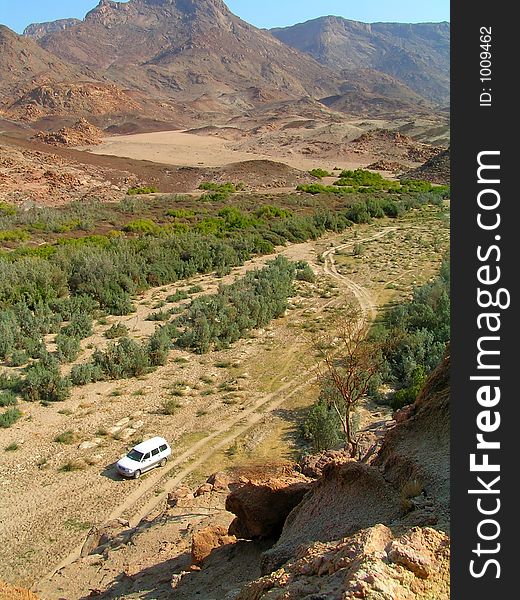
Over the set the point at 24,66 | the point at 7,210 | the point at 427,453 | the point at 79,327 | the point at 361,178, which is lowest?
the point at 79,327

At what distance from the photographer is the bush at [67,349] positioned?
15305 mm

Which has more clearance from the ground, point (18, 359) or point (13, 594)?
point (18, 359)

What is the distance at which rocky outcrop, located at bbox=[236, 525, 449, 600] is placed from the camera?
3264 mm

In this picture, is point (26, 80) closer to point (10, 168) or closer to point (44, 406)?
point (10, 168)

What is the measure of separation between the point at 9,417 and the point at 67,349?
3572 mm

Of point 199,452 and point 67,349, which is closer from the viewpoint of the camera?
point 199,452

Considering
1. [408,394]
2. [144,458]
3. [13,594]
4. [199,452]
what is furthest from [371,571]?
[408,394]

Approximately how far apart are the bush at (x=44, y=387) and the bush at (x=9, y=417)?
82 cm

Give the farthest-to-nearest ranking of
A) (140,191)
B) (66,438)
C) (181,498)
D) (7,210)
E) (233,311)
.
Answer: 1. (140,191)
2. (7,210)
3. (233,311)
4. (66,438)
5. (181,498)

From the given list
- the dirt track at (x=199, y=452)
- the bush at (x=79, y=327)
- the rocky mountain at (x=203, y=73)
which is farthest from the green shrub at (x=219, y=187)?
the rocky mountain at (x=203, y=73)

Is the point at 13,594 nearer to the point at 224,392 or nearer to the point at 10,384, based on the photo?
the point at 224,392

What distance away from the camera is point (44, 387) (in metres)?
13.5

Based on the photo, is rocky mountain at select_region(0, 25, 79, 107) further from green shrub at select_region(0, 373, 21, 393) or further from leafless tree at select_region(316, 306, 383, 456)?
leafless tree at select_region(316, 306, 383, 456)

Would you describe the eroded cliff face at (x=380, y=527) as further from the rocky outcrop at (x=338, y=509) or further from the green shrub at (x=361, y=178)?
the green shrub at (x=361, y=178)
